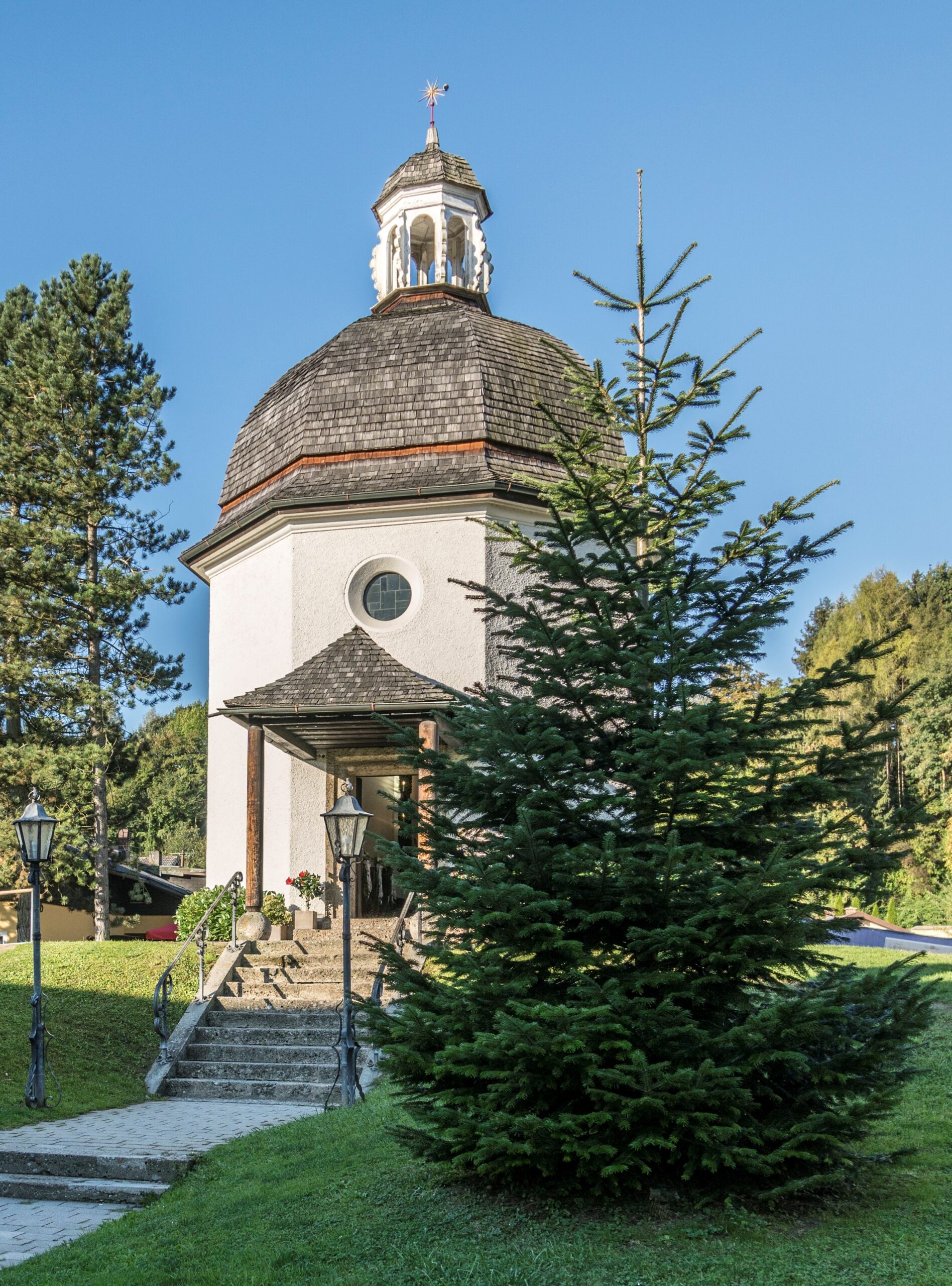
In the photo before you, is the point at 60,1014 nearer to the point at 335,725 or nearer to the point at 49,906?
the point at 335,725

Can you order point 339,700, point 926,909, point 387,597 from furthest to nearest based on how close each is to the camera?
point 926,909, point 387,597, point 339,700

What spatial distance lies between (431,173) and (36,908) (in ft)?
56.6

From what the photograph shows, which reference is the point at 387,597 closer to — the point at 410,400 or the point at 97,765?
the point at 410,400

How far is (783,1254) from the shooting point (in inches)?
190

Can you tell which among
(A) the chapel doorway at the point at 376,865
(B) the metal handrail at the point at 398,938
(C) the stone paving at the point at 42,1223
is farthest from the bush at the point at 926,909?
(C) the stone paving at the point at 42,1223

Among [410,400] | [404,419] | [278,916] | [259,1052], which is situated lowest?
[259,1052]

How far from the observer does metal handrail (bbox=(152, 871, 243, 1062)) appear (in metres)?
12.3

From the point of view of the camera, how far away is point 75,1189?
24.6 feet

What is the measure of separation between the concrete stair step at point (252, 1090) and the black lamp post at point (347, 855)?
0.32 m

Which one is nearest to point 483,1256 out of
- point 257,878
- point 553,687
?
point 553,687

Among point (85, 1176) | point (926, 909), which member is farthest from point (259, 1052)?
point (926, 909)

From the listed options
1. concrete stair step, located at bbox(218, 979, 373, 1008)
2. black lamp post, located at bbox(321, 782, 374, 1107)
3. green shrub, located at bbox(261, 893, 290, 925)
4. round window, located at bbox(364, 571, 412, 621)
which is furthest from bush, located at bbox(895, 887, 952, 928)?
black lamp post, located at bbox(321, 782, 374, 1107)

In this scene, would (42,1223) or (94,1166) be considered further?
(94,1166)

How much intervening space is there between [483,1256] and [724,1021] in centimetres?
159
